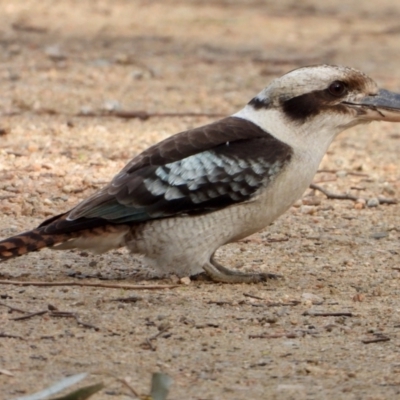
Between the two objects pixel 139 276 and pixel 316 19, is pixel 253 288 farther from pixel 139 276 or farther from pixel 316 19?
pixel 316 19

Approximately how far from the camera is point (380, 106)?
6.05 metres

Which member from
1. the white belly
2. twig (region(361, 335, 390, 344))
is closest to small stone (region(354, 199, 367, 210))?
the white belly

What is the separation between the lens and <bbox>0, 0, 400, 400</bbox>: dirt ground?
454cm

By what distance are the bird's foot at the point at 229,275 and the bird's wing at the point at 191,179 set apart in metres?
0.33

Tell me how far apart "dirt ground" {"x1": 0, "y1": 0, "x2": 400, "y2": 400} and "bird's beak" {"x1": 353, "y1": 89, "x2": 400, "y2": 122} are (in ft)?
2.75

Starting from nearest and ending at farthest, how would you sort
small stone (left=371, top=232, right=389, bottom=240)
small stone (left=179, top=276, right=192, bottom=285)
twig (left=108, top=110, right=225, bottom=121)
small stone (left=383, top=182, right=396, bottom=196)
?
small stone (left=179, top=276, right=192, bottom=285) < small stone (left=371, top=232, right=389, bottom=240) < small stone (left=383, top=182, right=396, bottom=196) < twig (left=108, top=110, right=225, bottom=121)

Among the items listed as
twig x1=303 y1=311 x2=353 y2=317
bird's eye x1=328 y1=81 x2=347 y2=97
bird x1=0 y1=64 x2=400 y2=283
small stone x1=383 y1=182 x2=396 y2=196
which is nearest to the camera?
twig x1=303 y1=311 x2=353 y2=317

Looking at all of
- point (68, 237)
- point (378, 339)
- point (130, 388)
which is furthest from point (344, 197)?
point (130, 388)

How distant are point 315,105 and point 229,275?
3.20 feet

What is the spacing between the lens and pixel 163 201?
571cm

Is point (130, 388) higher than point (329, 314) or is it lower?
lower

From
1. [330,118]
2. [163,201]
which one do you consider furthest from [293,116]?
[163,201]

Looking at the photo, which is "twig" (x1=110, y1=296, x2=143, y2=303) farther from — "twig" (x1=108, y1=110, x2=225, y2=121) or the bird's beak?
"twig" (x1=108, y1=110, x2=225, y2=121)

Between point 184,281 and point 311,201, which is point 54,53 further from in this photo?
point 184,281
